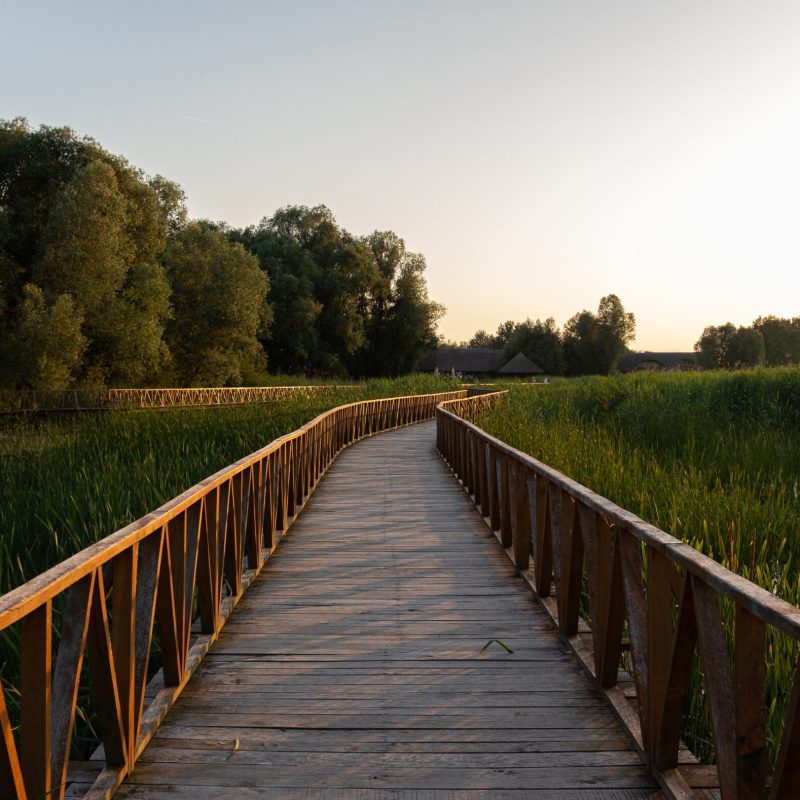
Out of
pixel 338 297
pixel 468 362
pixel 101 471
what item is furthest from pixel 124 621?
pixel 468 362

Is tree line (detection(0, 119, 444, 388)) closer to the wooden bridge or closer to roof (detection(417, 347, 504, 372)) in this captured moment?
the wooden bridge

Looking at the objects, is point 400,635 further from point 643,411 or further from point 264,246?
point 264,246

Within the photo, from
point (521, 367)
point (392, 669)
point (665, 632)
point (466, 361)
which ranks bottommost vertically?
point (392, 669)

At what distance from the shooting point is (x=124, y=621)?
266 cm

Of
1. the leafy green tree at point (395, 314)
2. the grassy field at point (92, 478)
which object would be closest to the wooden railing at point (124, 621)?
the grassy field at point (92, 478)

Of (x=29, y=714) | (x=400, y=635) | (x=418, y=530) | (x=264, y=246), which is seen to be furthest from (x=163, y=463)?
(x=264, y=246)

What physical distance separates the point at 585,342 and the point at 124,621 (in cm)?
7264

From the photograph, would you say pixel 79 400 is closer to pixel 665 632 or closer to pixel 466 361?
pixel 665 632

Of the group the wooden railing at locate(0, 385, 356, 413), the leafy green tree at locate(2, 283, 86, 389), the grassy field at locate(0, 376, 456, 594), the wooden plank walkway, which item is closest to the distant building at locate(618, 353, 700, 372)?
the wooden railing at locate(0, 385, 356, 413)

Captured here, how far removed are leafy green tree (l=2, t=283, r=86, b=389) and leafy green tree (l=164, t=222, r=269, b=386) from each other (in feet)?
35.5

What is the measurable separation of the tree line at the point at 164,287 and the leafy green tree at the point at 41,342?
43 millimetres

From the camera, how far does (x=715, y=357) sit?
86.5 metres

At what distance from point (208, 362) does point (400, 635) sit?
3244cm

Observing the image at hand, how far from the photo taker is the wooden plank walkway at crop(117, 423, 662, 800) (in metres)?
2.68
